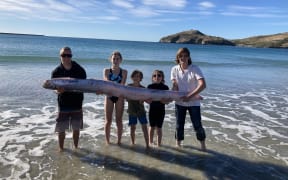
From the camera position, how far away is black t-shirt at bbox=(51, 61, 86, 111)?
666 cm

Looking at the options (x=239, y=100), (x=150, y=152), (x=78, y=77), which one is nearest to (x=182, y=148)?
(x=150, y=152)

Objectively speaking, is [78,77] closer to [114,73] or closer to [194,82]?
[114,73]

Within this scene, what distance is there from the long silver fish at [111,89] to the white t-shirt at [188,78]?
0.21m

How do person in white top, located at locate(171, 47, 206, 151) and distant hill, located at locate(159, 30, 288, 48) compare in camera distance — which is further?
distant hill, located at locate(159, 30, 288, 48)

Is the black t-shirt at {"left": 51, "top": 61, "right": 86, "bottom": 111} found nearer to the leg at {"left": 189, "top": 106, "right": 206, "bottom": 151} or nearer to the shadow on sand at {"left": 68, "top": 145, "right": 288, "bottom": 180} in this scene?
the shadow on sand at {"left": 68, "top": 145, "right": 288, "bottom": 180}

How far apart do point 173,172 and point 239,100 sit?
855 cm

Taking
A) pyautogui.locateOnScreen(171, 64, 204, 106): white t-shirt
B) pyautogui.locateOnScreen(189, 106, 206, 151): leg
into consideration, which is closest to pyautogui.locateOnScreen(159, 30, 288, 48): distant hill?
pyautogui.locateOnScreen(189, 106, 206, 151): leg

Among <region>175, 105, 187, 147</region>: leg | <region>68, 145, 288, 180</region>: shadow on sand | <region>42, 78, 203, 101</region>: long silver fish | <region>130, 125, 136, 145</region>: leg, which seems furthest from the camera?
<region>130, 125, 136, 145</region>: leg

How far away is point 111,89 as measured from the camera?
6.64m

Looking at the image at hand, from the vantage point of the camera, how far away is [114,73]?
7254 mm

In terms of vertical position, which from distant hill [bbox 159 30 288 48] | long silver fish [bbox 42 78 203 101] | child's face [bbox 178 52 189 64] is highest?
child's face [bbox 178 52 189 64]

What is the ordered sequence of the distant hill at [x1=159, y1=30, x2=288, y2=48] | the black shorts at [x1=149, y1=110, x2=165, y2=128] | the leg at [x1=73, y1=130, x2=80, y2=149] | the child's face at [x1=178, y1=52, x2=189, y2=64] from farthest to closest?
1. the distant hill at [x1=159, y1=30, x2=288, y2=48]
2. the black shorts at [x1=149, y1=110, x2=165, y2=128]
3. the leg at [x1=73, y1=130, x2=80, y2=149]
4. the child's face at [x1=178, y1=52, x2=189, y2=64]

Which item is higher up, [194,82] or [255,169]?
[194,82]

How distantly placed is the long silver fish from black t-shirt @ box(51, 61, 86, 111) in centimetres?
39
